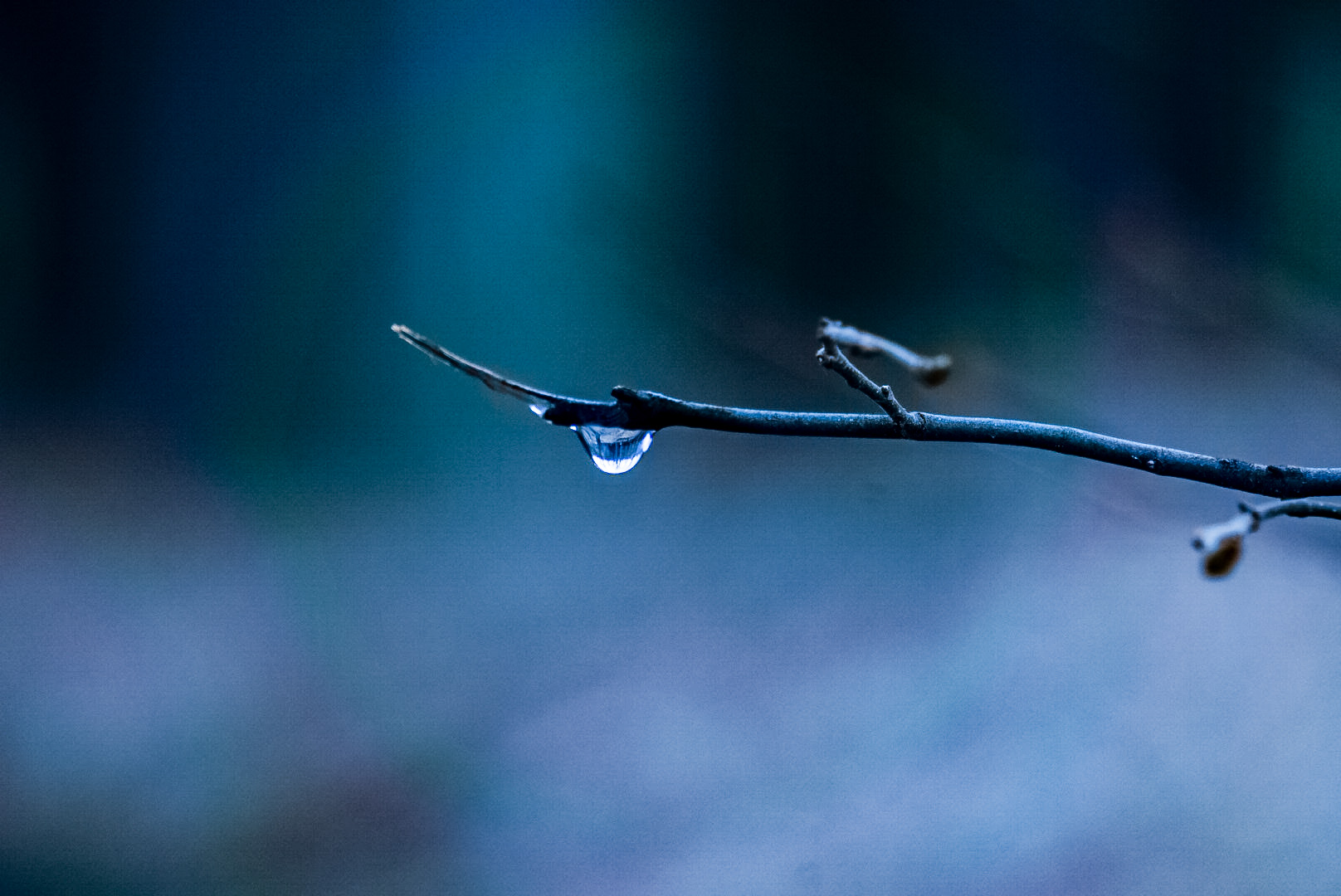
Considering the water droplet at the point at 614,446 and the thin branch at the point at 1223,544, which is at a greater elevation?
the water droplet at the point at 614,446

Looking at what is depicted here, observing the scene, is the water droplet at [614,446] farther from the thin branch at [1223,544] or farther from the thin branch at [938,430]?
the thin branch at [1223,544]

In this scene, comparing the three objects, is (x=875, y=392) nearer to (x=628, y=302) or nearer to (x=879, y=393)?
(x=879, y=393)

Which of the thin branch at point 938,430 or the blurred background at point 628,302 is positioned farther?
the blurred background at point 628,302

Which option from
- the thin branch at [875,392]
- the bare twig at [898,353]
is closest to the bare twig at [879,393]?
the thin branch at [875,392]

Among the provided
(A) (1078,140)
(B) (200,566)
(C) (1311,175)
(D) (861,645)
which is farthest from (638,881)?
(C) (1311,175)

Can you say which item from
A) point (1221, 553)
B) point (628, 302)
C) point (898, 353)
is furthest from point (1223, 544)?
point (628, 302)
